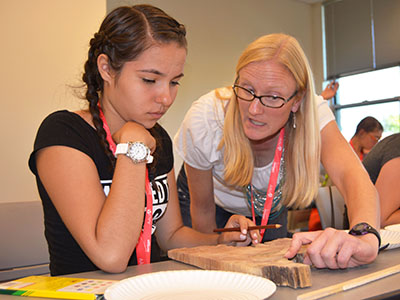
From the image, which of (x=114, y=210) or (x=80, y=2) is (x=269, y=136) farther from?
(x=80, y=2)

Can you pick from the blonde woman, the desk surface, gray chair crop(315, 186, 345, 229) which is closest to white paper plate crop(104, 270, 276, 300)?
the desk surface

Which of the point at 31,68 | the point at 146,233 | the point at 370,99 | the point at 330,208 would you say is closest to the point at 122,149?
the point at 146,233

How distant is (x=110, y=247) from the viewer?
1.08m

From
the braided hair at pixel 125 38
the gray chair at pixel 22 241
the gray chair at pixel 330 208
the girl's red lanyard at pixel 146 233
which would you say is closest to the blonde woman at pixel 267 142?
the braided hair at pixel 125 38

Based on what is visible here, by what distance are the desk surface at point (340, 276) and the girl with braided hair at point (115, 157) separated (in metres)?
0.05

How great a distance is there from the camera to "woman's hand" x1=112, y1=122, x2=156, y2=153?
129 cm

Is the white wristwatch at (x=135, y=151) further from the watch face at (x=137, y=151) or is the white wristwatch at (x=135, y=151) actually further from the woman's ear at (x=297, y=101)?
the woman's ear at (x=297, y=101)

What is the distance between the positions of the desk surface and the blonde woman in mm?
278

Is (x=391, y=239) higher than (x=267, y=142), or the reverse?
(x=267, y=142)

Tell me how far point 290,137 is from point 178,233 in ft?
1.83

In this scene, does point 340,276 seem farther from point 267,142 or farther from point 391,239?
point 267,142

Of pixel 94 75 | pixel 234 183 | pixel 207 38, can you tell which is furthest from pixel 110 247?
pixel 207 38

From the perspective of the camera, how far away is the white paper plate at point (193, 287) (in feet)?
2.51

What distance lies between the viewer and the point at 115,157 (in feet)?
4.40
